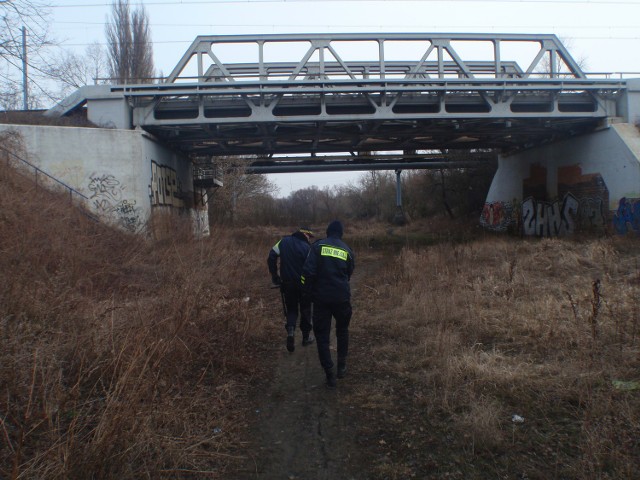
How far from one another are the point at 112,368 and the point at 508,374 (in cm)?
388

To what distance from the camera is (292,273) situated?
679 centimetres

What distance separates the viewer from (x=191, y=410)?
14.6ft

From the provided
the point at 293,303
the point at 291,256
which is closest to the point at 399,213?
the point at 293,303

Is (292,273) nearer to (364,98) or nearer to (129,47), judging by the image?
(364,98)

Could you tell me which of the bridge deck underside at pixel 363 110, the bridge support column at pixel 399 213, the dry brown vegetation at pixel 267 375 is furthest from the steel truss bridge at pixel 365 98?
the bridge support column at pixel 399 213

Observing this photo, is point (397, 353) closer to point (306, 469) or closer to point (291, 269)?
point (291, 269)

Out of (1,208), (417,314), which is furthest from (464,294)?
(1,208)

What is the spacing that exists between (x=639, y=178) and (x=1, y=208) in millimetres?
19616

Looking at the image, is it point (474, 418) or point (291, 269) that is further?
point (291, 269)

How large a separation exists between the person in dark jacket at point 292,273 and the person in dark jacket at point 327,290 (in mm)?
1204

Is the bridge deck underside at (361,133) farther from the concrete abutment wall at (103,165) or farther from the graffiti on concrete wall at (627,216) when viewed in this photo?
the graffiti on concrete wall at (627,216)

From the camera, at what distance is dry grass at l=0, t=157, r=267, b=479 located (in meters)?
3.20

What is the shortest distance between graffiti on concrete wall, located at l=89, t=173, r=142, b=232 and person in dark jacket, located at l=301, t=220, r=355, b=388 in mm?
11970

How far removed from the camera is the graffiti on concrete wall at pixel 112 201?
16047 mm
